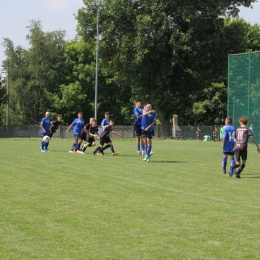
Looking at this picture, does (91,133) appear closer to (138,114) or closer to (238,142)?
(138,114)

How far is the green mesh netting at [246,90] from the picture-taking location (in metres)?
41.0

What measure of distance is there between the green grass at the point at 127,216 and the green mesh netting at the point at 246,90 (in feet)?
83.6

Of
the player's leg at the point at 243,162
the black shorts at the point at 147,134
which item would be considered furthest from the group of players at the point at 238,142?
the black shorts at the point at 147,134

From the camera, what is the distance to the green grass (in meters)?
6.98

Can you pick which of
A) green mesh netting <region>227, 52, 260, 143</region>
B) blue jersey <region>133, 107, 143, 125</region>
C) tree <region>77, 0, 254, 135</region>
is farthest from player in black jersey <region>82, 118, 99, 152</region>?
tree <region>77, 0, 254, 135</region>

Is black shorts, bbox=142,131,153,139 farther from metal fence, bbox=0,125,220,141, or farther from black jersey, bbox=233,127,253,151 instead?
metal fence, bbox=0,125,220,141

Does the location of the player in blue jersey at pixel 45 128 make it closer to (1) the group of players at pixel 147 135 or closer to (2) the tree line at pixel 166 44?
(1) the group of players at pixel 147 135

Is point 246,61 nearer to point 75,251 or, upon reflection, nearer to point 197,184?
point 197,184

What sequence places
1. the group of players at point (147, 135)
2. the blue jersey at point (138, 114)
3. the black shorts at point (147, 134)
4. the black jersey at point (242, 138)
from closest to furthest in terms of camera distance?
the black jersey at point (242, 138)
the group of players at point (147, 135)
the black shorts at point (147, 134)
the blue jersey at point (138, 114)

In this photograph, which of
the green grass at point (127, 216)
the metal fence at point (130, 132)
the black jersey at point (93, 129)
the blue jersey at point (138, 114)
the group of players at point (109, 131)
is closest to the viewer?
the green grass at point (127, 216)

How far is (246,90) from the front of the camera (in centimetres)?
4209

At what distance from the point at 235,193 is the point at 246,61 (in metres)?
31.6

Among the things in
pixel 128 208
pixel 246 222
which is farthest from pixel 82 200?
pixel 246 222

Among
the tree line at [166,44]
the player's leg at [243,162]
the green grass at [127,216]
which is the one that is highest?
the tree line at [166,44]
